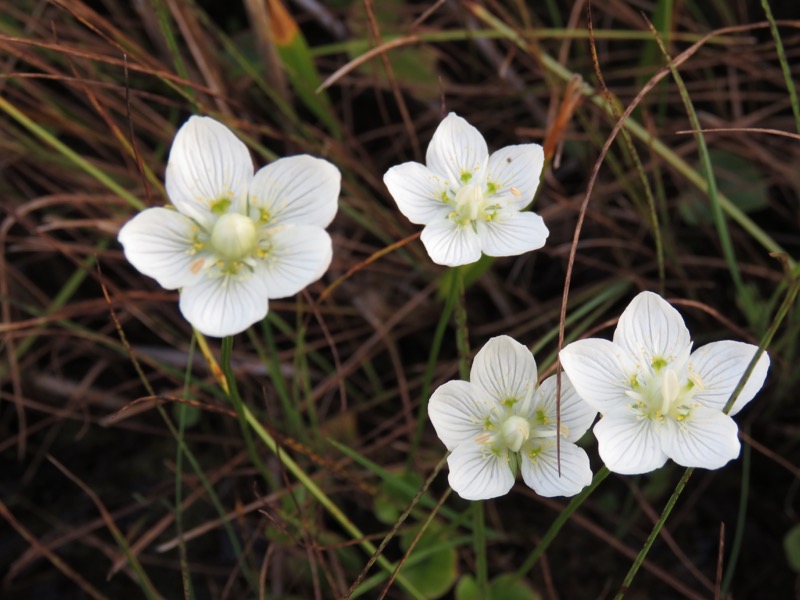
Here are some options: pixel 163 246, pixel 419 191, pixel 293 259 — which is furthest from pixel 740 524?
pixel 163 246

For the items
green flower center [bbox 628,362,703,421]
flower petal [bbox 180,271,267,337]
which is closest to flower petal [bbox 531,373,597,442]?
green flower center [bbox 628,362,703,421]

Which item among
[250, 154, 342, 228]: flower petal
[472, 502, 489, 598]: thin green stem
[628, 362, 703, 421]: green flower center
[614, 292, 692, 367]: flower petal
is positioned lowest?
[472, 502, 489, 598]: thin green stem

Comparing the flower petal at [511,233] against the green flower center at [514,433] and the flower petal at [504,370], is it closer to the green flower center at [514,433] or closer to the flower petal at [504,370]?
the flower petal at [504,370]

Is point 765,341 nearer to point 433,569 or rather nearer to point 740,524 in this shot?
point 740,524

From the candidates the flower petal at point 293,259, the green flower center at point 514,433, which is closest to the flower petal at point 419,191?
the flower petal at point 293,259

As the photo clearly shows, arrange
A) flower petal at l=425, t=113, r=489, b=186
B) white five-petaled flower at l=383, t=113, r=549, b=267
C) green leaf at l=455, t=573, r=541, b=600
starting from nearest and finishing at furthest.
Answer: white five-petaled flower at l=383, t=113, r=549, b=267, flower petal at l=425, t=113, r=489, b=186, green leaf at l=455, t=573, r=541, b=600

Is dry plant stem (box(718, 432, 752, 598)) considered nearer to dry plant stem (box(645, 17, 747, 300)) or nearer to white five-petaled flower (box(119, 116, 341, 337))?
dry plant stem (box(645, 17, 747, 300))

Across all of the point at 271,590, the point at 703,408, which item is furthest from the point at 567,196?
the point at 271,590
